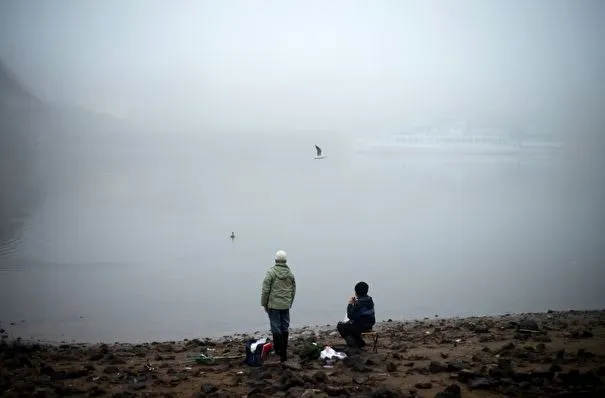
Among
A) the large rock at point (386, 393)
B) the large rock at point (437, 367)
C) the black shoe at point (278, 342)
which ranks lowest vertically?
the large rock at point (386, 393)

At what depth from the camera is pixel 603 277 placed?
2023cm

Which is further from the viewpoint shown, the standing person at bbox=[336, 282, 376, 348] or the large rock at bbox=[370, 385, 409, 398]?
the standing person at bbox=[336, 282, 376, 348]

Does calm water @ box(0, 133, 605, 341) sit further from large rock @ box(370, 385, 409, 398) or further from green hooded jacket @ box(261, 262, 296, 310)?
large rock @ box(370, 385, 409, 398)

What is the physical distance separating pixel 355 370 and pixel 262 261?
15476 mm

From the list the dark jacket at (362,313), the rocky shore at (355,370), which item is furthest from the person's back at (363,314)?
the rocky shore at (355,370)

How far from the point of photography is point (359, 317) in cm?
962

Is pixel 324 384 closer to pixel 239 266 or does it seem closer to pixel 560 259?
pixel 239 266

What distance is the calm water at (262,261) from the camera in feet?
53.5

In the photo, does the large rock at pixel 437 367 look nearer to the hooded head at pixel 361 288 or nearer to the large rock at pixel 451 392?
the large rock at pixel 451 392

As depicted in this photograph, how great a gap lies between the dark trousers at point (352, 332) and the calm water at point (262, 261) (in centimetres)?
553

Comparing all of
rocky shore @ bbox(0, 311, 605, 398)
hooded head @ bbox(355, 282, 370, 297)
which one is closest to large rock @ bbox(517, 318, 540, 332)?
rocky shore @ bbox(0, 311, 605, 398)

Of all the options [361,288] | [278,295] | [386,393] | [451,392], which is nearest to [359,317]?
[361,288]

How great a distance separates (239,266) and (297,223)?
44.2 feet

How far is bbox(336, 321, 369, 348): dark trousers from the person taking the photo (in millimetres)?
9688
